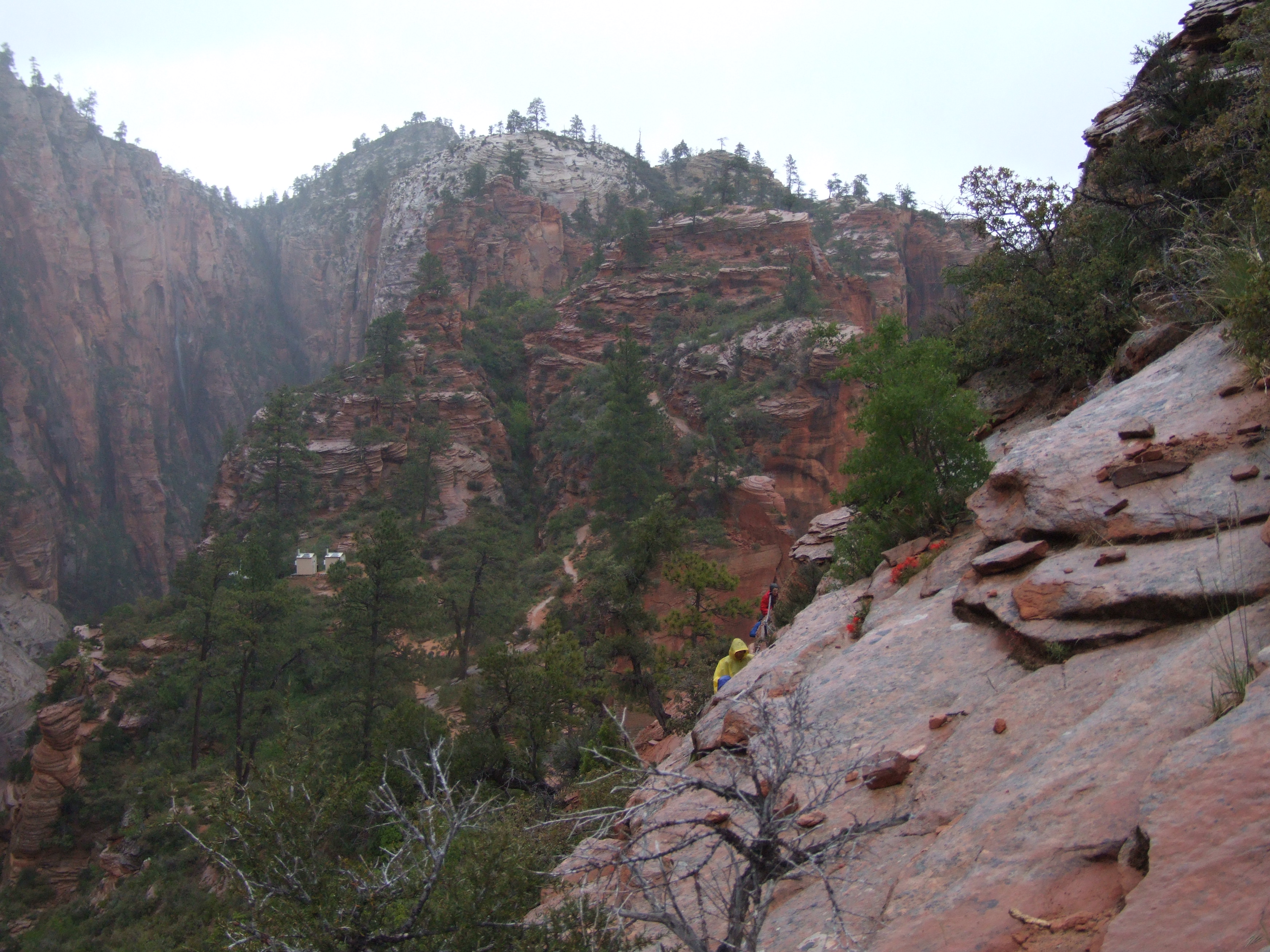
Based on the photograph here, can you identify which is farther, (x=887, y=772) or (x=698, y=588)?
(x=698, y=588)

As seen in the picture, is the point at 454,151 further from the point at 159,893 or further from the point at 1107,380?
the point at 1107,380

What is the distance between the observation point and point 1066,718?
5352 millimetres

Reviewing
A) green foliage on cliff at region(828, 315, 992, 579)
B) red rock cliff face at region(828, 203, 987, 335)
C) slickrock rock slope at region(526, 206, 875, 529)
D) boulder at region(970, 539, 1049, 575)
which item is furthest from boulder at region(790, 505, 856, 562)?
red rock cliff face at region(828, 203, 987, 335)

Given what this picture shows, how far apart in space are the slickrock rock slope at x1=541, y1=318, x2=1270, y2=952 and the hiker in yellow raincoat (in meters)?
2.00

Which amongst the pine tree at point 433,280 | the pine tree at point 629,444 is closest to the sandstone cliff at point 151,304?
the pine tree at point 433,280

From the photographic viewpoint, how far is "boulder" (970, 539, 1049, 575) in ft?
24.5

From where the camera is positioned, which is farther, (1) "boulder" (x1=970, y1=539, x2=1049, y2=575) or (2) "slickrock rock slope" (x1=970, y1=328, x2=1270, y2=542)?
(1) "boulder" (x1=970, y1=539, x2=1049, y2=575)

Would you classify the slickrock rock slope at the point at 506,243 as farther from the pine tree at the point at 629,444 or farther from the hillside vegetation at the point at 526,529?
the pine tree at the point at 629,444

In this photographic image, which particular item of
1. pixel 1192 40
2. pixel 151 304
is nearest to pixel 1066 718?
pixel 1192 40

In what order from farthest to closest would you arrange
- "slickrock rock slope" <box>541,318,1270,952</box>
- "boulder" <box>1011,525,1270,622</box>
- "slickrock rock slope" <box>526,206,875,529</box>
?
1. "slickrock rock slope" <box>526,206,875,529</box>
2. "boulder" <box>1011,525,1270,622</box>
3. "slickrock rock slope" <box>541,318,1270,952</box>

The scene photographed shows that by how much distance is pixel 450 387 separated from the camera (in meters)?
47.7

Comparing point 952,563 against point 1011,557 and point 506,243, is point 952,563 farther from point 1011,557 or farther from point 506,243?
point 506,243

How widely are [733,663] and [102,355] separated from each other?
3116 inches

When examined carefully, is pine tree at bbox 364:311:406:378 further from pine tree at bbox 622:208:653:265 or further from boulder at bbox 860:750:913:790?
boulder at bbox 860:750:913:790
